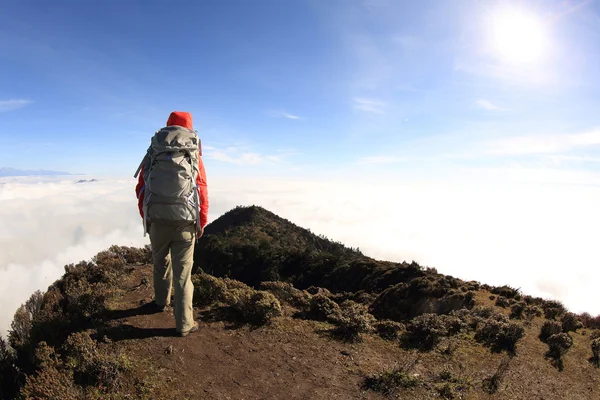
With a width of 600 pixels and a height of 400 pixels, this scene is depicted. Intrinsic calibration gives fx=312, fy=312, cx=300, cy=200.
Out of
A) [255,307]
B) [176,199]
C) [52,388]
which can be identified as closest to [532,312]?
[255,307]

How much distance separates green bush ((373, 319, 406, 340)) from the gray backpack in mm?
4078

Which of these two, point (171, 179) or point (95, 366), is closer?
point (95, 366)

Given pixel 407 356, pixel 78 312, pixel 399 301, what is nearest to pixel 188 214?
pixel 78 312

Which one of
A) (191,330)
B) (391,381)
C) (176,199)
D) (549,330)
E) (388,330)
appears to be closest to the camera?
(391,381)

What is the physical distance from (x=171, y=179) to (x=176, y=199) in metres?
0.28

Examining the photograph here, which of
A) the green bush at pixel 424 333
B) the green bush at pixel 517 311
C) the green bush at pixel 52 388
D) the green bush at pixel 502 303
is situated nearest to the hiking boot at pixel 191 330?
the green bush at pixel 52 388

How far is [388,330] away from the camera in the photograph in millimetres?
5918

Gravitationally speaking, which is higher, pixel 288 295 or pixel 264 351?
pixel 288 295

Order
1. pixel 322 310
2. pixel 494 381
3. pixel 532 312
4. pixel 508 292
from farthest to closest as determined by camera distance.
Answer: pixel 508 292 → pixel 532 312 → pixel 322 310 → pixel 494 381

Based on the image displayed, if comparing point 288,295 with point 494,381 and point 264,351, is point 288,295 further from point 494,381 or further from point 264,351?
point 494,381

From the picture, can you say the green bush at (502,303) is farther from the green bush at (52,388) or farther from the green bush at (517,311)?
the green bush at (52,388)

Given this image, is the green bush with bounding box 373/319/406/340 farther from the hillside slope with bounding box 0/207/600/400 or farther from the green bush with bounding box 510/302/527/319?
the green bush with bounding box 510/302/527/319

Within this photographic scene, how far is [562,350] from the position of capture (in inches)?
238

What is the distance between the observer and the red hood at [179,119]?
4629 millimetres
